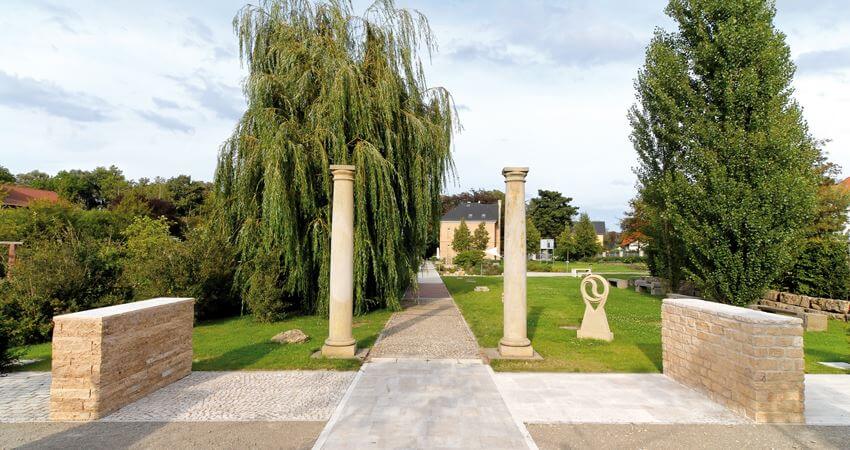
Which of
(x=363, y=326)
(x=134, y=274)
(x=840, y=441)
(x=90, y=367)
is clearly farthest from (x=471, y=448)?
(x=134, y=274)

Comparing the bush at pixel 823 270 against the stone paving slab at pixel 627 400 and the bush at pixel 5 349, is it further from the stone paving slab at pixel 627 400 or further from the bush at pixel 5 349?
the bush at pixel 5 349

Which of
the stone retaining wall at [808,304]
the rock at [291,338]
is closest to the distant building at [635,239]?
the stone retaining wall at [808,304]

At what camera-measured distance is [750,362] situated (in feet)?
14.9

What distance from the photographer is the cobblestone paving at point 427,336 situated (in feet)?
24.4

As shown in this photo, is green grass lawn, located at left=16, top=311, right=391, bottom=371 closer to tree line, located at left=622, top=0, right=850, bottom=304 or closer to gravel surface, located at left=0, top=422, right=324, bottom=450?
gravel surface, located at left=0, top=422, right=324, bottom=450

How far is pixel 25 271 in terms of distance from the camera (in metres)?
8.91

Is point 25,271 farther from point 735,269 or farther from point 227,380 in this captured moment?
point 735,269

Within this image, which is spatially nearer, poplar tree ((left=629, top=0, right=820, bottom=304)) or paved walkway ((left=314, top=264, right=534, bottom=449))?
paved walkway ((left=314, top=264, right=534, bottom=449))

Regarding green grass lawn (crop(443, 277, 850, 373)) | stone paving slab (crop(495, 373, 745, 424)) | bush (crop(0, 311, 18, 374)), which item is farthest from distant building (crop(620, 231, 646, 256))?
bush (crop(0, 311, 18, 374))

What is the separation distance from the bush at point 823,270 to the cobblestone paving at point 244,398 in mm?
14446

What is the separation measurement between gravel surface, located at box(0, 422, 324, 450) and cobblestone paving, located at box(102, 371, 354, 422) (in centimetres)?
17

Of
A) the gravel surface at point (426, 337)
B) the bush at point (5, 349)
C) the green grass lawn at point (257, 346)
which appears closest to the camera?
the bush at point (5, 349)

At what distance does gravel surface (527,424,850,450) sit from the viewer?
156 inches

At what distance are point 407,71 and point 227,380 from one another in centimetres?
884
